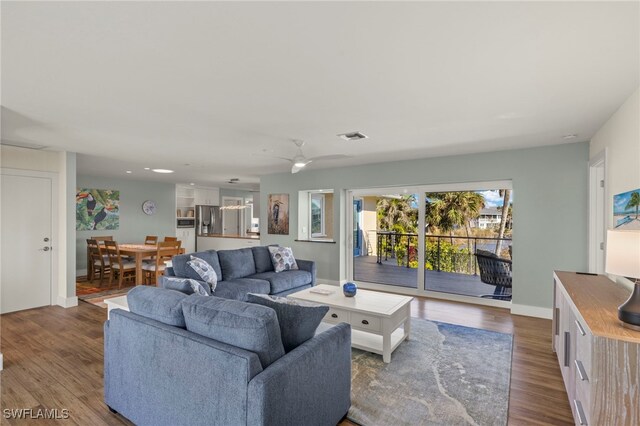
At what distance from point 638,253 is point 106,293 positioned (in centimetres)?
683

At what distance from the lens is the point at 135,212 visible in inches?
341

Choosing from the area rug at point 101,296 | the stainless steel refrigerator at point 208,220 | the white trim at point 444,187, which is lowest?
the area rug at point 101,296

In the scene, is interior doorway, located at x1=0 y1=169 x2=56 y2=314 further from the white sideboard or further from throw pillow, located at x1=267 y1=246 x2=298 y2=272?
the white sideboard

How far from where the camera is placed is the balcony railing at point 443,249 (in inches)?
205

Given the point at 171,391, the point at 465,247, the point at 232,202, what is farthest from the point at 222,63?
the point at 232,202

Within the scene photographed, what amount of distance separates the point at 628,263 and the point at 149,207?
31.5 ft

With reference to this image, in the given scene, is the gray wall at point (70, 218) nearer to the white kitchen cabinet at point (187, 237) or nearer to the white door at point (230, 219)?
the white kitchen cabinet at point (187, 237)

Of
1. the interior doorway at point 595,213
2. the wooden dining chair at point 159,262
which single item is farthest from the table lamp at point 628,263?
the wooden dining chair at point 159,262

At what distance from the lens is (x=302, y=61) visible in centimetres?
207

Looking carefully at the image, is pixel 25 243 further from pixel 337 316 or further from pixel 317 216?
pixel 317 216

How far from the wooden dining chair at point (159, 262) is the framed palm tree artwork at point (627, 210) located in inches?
257

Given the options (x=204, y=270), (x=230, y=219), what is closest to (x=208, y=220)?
(x=230, y=219)

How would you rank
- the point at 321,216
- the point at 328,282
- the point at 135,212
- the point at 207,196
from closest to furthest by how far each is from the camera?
the point at 328,282 < the point at 321,216 < the point at 135,212 < the point at 207,196

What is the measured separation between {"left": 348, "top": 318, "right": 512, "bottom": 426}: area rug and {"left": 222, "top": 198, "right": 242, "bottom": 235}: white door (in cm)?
802
